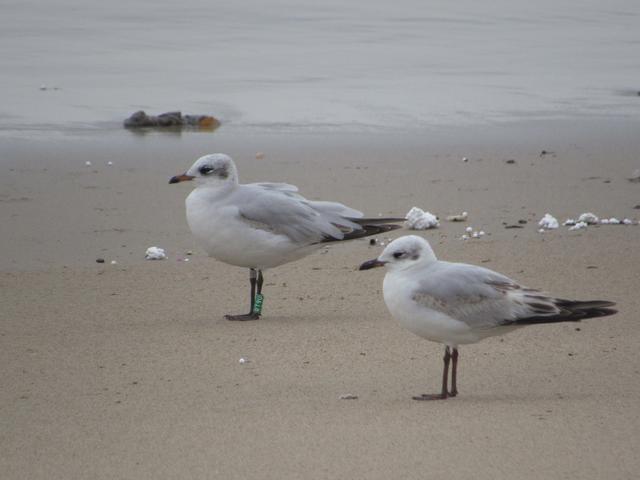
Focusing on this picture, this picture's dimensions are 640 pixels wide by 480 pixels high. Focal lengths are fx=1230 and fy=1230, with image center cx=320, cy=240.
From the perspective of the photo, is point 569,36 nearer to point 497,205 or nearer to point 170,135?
point 170,135

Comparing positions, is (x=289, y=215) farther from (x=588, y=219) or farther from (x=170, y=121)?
(x=170, y=121)

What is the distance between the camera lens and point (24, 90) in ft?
49.3

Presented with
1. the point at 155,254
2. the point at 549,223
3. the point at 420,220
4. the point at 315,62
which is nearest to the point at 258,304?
the point at 155,254

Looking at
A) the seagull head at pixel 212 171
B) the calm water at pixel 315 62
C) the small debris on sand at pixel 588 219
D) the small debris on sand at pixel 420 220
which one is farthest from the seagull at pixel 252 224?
the calm water at pixel 315 62

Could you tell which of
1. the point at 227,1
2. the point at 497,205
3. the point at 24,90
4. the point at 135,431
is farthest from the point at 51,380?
the point at 227,1

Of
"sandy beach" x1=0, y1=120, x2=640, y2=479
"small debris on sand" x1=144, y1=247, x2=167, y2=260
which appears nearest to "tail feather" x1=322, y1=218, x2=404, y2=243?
"sandy beach" x1=0, y1=120, x2=640, y2=479

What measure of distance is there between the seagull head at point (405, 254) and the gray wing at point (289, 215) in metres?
1.82

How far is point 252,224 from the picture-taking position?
294 inches

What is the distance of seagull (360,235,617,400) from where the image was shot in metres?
5.59

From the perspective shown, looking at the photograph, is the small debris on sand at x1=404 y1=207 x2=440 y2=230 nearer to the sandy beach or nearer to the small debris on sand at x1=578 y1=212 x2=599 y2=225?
the sandy beach

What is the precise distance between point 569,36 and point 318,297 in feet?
45.0

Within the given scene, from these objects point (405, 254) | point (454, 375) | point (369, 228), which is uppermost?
point (405, 254)

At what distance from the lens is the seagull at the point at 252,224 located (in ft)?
24.3

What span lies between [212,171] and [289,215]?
545 millimetres
